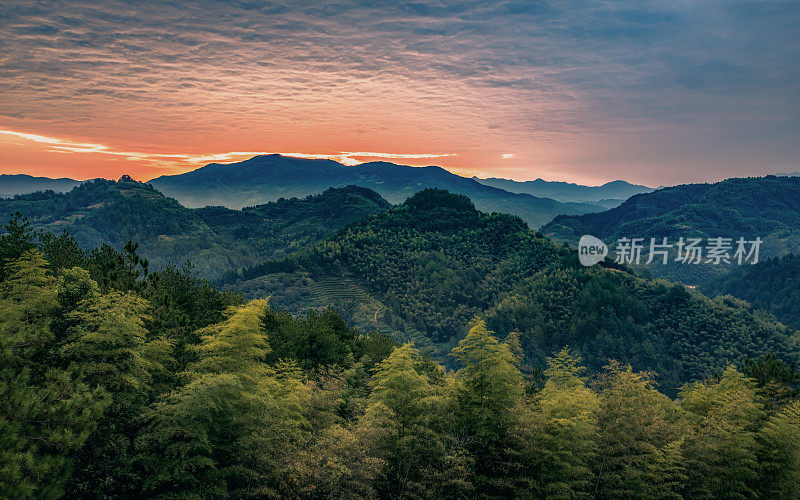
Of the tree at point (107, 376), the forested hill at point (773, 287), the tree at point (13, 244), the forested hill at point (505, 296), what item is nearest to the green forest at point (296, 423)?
the tree at point (107, 376)

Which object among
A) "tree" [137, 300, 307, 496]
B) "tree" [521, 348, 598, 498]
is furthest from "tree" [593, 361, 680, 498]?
"tree" [137, 300, 307, 496]

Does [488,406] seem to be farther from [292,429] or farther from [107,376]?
[107,376]

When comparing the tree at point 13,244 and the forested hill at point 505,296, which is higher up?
the tree at point 13,244

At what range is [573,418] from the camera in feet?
66.4

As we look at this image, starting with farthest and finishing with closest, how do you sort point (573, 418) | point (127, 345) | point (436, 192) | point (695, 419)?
point (436, 192) < point (695, 419) < point (573, 418) < point (127, 345)

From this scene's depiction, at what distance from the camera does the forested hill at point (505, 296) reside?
105 metres

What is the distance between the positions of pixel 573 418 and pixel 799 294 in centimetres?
19095

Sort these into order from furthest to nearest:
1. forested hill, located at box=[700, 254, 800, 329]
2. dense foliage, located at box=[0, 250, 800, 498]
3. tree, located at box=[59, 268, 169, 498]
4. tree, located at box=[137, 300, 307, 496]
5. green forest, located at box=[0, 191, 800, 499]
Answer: forested hill, located at box=[700, 254, 800, 329] → tree, located at box=[137, 300, 307, 496] → tree, located at box=[59, 268, 169, 498] → green forest, located at box=[0, 191, 800, 499] → dense foliage, located at box=[0, 250, 800, 498]

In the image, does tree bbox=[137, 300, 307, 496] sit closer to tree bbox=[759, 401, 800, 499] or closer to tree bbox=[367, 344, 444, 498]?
tree bbox=[367, 344, 444, 498]

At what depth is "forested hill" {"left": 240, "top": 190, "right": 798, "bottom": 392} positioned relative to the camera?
10494cm

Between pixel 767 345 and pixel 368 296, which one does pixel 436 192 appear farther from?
pixel 767 345

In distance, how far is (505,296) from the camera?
132 m

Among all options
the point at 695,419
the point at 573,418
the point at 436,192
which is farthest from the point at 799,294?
the point at 573,418

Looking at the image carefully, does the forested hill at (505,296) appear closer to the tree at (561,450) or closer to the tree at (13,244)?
the tree at (561,450)
